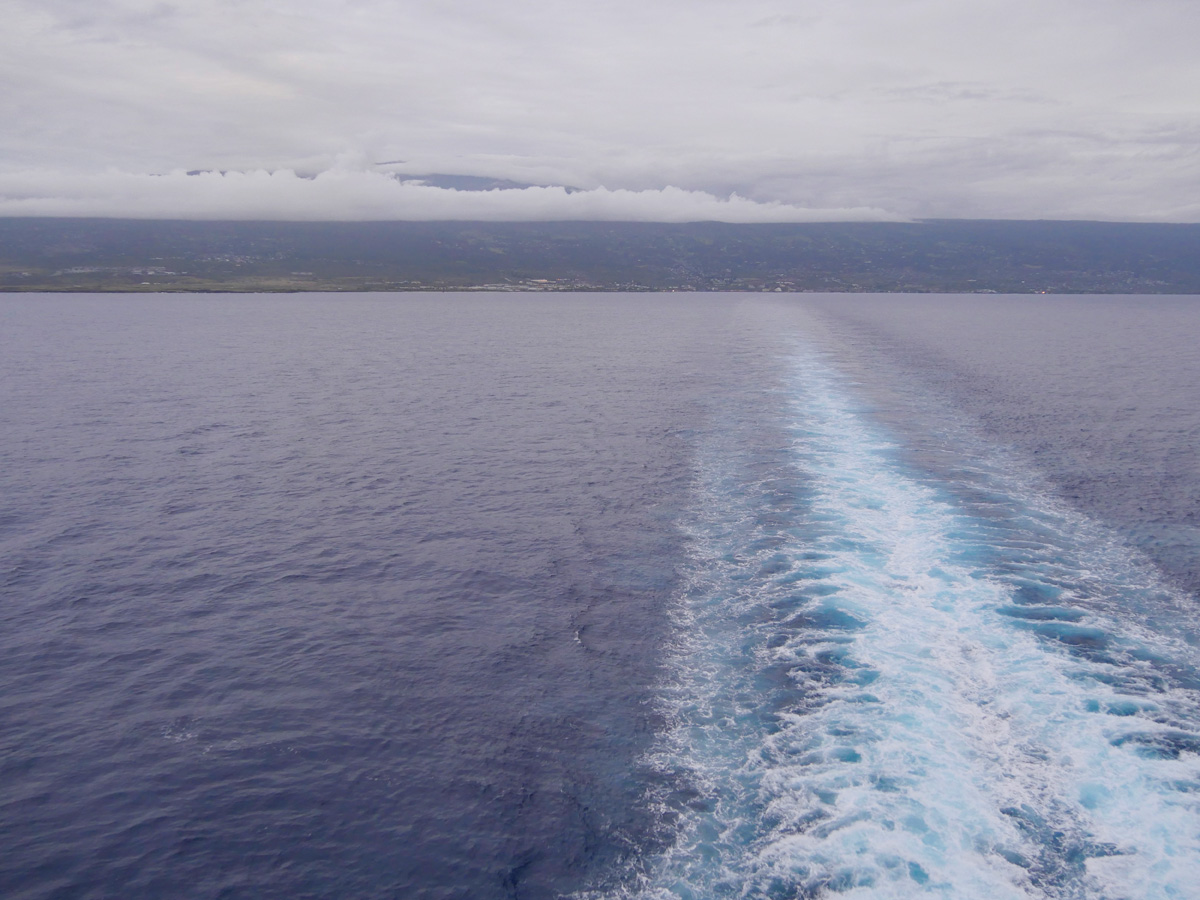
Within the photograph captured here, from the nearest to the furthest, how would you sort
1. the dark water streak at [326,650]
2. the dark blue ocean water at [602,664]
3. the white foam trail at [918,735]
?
1. the white foam trail at [918,735]
2. the dark blue ocean water at [602,664]
3. the dark water streak at [326,650]

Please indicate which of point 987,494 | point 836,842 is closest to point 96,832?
point 836,842

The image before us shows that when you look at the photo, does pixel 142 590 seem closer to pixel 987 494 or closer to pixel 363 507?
pixel 363 507

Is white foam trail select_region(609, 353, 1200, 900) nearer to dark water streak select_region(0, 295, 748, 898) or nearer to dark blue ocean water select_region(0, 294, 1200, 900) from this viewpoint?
dark blue ocean water select_region(0, 294, 1200, 900)

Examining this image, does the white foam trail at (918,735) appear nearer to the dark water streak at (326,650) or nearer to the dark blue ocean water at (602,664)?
the dark blue ocean water at (602,664)

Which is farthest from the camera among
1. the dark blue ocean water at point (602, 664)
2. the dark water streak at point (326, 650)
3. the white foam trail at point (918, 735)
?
the dark water streak at point (326, 650)

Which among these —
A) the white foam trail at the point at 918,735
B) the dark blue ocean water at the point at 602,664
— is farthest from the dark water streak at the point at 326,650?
Answer: the white foam trail at the point at 918,735

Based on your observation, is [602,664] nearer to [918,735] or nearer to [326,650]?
[326,650]
